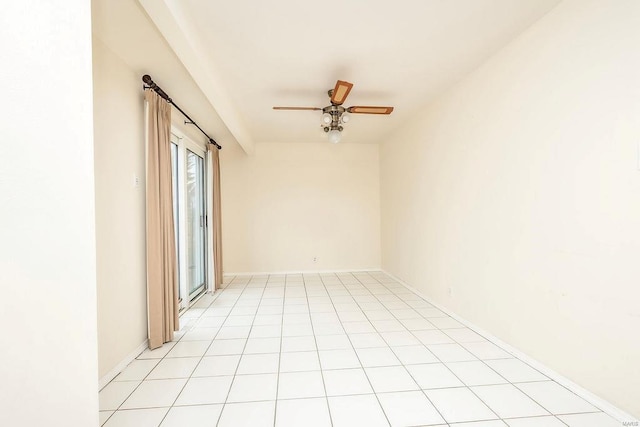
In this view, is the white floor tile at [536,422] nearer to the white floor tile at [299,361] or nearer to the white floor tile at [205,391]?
the white floor tile at [299,361]

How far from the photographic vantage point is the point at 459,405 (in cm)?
173

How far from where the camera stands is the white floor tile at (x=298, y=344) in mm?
2471

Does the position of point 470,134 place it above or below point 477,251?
above

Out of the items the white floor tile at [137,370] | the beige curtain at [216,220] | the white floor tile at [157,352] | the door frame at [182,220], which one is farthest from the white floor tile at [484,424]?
the beige curtain at [216,220]

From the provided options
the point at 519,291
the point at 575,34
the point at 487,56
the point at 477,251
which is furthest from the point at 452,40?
the point at 519,291

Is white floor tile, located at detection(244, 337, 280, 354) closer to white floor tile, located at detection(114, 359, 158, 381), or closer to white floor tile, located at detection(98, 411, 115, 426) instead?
white floor tile, located at detection(114, 359, 158, 381)

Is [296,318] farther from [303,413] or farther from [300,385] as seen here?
[303,413]

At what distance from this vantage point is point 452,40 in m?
2.31

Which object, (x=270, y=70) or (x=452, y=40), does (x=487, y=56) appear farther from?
(x=270, y=70)

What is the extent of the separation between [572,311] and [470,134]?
5.95 ft

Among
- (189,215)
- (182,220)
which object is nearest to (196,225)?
(189,215)

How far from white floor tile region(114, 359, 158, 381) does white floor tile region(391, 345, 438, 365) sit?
2048mm

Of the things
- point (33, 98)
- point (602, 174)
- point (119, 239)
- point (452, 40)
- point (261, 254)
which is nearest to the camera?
point (33, 98)

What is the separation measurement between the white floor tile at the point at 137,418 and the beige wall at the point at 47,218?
89 centimetres
